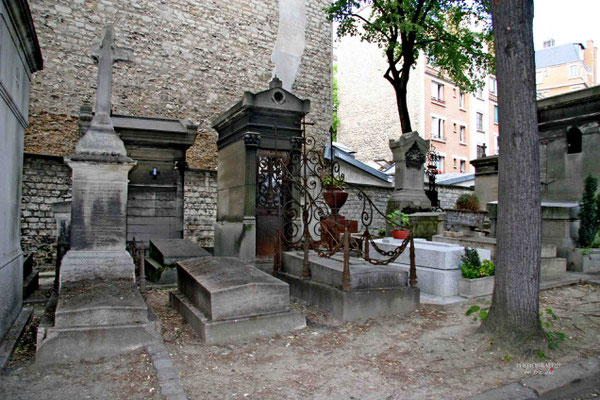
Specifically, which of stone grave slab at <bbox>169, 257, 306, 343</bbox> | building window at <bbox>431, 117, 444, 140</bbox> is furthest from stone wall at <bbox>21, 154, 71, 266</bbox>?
building window at <bbox>431, 117, 444, 140</bbox>

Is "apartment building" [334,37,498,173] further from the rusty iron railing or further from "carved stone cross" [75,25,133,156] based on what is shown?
"carved stone cross" [75,25,133,156]

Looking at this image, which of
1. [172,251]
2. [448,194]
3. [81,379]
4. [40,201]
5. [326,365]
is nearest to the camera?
[81,379]

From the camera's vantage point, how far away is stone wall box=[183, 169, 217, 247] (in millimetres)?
13094

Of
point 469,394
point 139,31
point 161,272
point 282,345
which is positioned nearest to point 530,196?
point 469,394

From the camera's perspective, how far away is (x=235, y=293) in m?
4.29

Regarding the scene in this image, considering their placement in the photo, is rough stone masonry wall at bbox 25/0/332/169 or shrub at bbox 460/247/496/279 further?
rough stone masonry wall at bbox 25/0/332/169

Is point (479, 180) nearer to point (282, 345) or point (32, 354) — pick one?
point (282, 345)

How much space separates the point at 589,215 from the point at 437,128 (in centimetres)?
2252

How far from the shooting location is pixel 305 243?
5684 millimetres

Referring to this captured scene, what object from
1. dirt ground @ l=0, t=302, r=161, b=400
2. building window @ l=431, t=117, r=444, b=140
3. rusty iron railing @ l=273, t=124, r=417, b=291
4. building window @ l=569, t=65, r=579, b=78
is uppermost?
building window @ l=569, t=65, r=579, b=78

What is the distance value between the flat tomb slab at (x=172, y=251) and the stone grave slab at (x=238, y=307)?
2209 mm

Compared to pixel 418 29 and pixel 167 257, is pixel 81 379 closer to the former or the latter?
pixel 167 257

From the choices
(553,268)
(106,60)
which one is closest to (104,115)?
(106,60)

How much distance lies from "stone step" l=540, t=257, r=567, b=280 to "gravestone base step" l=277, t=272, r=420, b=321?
3495 millimetres
